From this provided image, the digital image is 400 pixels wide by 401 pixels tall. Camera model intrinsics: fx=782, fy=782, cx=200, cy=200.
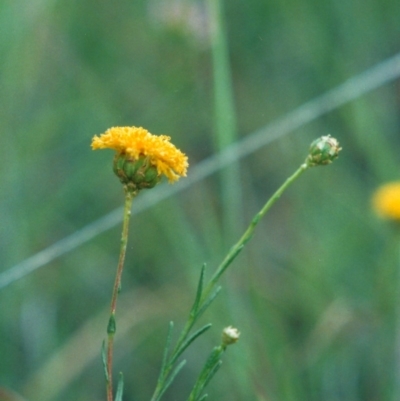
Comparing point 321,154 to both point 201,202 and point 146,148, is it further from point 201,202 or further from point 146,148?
point 201,202

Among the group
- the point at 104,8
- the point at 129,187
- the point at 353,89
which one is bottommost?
the point at 129,187

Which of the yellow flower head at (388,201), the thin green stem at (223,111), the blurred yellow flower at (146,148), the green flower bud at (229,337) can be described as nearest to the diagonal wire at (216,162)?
the thin green stem at (223,111)

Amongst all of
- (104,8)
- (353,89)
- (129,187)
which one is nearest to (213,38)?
(353,89)

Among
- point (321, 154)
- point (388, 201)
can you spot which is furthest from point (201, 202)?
point (321, 154)

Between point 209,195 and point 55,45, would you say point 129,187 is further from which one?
point 55,45

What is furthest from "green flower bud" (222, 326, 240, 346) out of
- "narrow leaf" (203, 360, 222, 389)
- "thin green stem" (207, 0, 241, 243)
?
"thin green stem" (207, 0, 241, 243)

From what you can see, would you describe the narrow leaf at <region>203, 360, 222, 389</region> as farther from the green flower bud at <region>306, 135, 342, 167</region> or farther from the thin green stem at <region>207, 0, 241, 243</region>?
the thin green stem at <region>207, 0, 241, 243</region>
